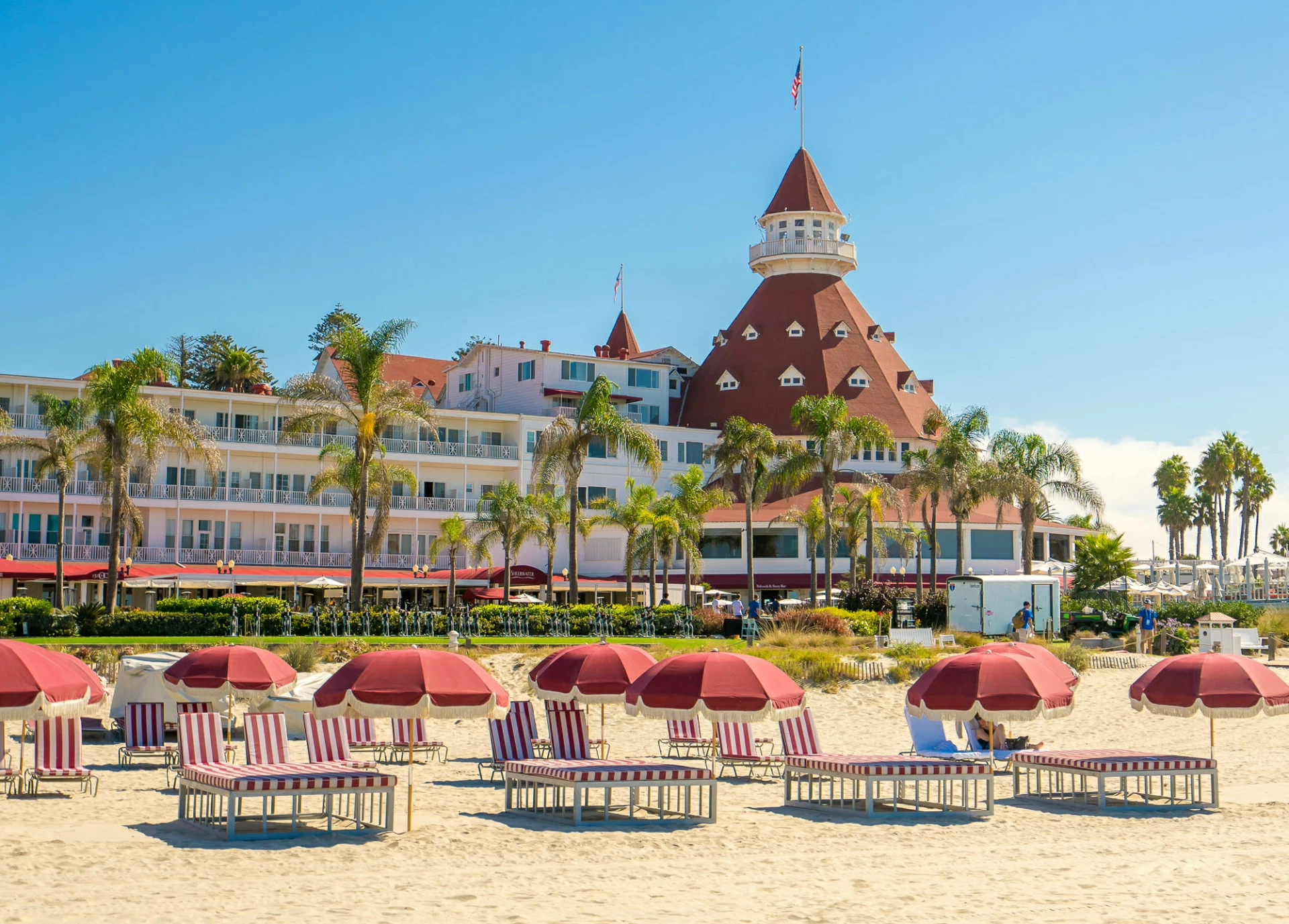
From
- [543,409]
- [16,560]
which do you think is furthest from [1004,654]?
[543,409]

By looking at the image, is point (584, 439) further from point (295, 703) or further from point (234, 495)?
point (295, 703)

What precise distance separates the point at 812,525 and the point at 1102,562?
11.7 metres

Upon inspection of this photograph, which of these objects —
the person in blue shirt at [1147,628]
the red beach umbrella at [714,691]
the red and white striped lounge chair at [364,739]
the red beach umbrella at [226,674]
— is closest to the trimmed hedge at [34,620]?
the red and white striped lounge chair at [364,739]

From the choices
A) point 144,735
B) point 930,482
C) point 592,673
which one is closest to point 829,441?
point 930,482

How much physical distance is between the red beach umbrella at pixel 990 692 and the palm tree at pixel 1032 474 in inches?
1234

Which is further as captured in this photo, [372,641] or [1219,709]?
[372,641]

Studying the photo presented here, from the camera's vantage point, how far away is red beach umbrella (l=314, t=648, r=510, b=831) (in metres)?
14.0

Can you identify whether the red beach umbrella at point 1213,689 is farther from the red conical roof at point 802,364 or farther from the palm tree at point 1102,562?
the red conical roof at point 802,364

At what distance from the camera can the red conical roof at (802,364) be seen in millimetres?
63375

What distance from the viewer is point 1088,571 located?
5184cm

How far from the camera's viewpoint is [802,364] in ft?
211

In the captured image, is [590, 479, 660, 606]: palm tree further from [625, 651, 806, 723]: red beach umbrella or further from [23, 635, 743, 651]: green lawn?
[625, 651, 806, 723]: red beach umbrella

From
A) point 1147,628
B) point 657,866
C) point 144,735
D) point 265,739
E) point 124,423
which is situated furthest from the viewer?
point 1147,628

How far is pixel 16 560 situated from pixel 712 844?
134ft
